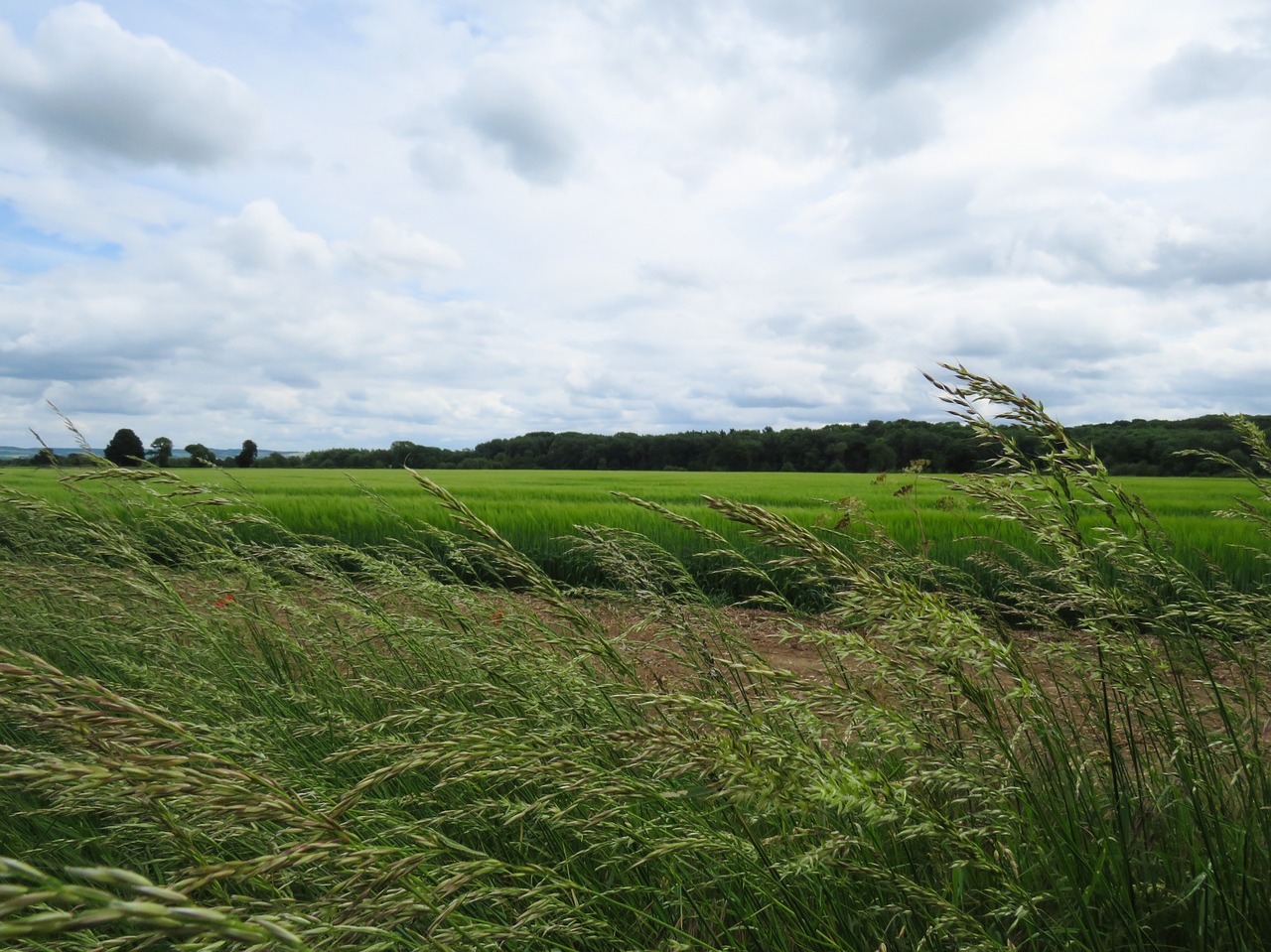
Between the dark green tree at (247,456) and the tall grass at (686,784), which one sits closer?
the tall grass at (686,784)

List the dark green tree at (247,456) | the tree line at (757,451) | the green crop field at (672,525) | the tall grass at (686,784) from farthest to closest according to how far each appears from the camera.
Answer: the dark green tree at (247,456) < the tree line at (757,451) < the green crop field at (672,525) < the tall grass at (686,784)

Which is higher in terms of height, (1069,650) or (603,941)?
(1069,650)

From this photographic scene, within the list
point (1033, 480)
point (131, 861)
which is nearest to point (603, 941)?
point (1033, 480)

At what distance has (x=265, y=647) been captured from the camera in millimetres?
3254

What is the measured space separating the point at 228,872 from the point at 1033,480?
1616 mm

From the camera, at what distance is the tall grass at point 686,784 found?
972 mm

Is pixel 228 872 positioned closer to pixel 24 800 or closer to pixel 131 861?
pixel 131 861

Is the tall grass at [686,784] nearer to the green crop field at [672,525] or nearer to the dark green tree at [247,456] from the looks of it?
the green crop field at [672,525]

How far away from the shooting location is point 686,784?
2.15m

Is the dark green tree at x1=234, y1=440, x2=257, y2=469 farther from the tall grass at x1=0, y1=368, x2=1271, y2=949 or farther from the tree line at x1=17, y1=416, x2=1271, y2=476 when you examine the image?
the tall grass at x1=0, y1=368, x2=1271, y2=949

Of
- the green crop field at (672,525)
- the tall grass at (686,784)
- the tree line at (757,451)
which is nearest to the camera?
the tall grass at (686,784)

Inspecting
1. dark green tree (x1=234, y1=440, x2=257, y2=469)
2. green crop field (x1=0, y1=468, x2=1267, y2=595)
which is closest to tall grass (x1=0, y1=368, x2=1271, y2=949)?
green crop field (x1=0, y1=468, x2=1267, y2=595)

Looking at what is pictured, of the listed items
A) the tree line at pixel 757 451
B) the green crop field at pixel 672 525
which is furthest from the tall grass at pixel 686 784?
the tree line at pixel 757 451

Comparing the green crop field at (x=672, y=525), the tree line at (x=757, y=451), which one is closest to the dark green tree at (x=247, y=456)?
the tree line at (x=757, y=451)
